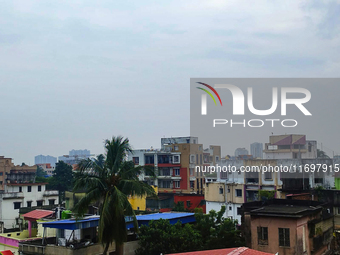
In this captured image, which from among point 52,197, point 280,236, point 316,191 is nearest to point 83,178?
point 280,236

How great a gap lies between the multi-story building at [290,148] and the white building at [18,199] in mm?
27187

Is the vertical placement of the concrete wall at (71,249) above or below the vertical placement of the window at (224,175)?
below

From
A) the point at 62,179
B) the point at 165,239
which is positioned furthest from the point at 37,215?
the point at 62,179

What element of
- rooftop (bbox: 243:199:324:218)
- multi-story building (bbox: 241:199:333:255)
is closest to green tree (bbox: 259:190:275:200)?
rooftop (bbox: 243:199:324:218)

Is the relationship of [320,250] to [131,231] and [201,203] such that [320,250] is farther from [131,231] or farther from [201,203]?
[201,203]

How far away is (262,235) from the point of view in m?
16.2

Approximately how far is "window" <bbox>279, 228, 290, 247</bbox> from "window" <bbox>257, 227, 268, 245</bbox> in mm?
581

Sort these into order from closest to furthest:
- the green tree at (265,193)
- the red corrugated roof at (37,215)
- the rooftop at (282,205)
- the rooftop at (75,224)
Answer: the rooftop at (282,205), the rooftop at (75,224), the red corrugated roof at (37,215), the green tree at (265,193)

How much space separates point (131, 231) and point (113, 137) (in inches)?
281

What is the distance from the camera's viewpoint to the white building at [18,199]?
4041 cm

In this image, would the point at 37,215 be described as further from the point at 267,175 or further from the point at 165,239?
the point at 267,175

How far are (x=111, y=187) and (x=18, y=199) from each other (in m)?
30.6

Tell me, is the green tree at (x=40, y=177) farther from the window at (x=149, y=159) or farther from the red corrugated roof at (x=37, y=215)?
the red corrugated roof at (x=37, y=215)

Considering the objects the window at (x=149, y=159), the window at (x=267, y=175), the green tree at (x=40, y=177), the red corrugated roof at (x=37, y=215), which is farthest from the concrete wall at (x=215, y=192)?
the green tree at (x=40, y=177)
